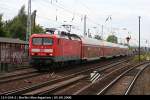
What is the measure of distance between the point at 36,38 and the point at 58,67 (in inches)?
148

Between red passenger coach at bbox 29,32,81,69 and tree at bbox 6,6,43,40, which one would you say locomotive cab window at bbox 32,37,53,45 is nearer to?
red passenger coach at bbox 29,32,81,69

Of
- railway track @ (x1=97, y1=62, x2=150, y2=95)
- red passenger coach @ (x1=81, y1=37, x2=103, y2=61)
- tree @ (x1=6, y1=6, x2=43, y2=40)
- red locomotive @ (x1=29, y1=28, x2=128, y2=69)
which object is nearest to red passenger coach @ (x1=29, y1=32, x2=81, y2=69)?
red locomotive @ (x1=29, y1=28, x2=128, y2=69)

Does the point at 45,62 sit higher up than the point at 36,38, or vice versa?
the point at 36,38

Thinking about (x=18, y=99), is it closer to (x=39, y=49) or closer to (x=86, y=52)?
(x=39, y=49)

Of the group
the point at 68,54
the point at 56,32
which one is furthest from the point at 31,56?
the point at 68,54

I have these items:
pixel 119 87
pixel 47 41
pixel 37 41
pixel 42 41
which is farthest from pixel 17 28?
pixel 119 87

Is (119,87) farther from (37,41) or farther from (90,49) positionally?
(90,49)

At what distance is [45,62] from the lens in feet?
96.1

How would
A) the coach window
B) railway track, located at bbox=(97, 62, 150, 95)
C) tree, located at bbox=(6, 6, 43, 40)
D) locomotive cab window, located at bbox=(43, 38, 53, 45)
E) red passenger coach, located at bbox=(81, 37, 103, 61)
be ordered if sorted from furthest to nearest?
1. tree, located at bbox=(6, 6, 43, 40)
2. red passenger coach, located at bbox=(81, 37, 103, 61)
3. the coach window
4. locomotive cab window, located at bbox=(43, 38, 53, 45)
5. railway track, located at bbox=(97, 62, 150, 95)

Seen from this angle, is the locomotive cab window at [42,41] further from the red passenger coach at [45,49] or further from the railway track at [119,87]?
the railway track at [119,87]

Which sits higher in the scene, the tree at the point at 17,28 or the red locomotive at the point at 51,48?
the tree at the point at 17,28

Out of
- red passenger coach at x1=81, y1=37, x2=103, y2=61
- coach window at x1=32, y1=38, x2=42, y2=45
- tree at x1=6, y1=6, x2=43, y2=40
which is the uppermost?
tree at x1=6, y1=6, x2=43, y2=40

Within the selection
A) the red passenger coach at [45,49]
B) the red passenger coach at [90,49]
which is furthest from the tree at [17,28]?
the red passenger coach at [45,49]

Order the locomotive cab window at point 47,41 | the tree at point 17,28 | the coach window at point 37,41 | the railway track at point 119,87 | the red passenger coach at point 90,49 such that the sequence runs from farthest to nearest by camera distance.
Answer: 1. the tree at point 17,28
2. the red passenger coach at point 90,49
3. the coach window at point 37,41
4. the locomotive cab window at point 47,41
5. the railway track at point 119,87
